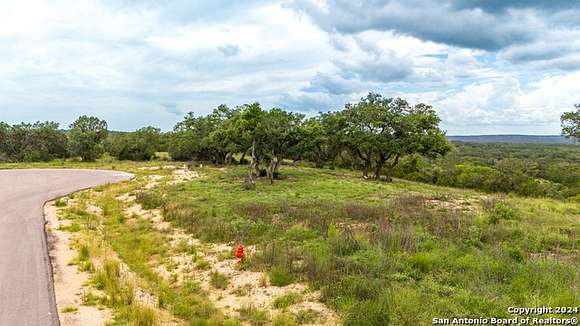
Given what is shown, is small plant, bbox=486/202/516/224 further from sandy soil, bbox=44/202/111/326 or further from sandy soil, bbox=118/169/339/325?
sandy soil, bbox=44/202/111/326

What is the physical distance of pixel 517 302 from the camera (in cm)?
698

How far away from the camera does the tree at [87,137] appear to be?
54.7 meters

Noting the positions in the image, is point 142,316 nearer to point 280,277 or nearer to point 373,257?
point 280,277

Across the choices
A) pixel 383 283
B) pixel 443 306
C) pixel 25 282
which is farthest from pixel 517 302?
pixel 25 282

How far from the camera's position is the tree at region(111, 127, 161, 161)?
60.0 metres

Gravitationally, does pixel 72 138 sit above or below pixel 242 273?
above

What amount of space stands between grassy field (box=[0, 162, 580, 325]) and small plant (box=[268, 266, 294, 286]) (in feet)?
0.08

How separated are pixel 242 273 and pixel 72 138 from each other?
5517 cm

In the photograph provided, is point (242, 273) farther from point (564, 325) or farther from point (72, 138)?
point (72, 138)

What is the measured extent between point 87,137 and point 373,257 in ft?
182

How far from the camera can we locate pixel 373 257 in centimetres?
942

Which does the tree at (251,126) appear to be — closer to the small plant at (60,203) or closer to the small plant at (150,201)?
the small plant at (150,201)

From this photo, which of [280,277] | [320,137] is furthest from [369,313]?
[320,137]

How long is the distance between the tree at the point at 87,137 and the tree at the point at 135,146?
2.33 meters
